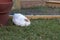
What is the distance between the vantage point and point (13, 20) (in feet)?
16.6

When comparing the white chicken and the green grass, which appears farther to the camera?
the white chicken

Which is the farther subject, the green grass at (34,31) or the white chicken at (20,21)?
the white chicken at (20,21)

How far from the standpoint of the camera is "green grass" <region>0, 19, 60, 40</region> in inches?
162

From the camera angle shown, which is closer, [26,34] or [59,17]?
A: [26,34]

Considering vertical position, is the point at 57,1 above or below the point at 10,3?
below

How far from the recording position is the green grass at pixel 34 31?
412cm

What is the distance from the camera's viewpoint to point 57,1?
7039 mm

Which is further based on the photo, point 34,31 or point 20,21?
point 20,21

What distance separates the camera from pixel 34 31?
4.48 m

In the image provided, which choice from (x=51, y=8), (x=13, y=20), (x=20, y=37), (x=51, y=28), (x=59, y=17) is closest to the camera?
(x=20, y=37)

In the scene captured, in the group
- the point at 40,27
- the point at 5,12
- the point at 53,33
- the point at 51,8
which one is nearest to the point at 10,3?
the point at 5,12

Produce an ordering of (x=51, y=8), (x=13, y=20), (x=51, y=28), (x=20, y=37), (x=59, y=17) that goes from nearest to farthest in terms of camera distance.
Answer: (x=20, y=37) → (x=51, y=28) → (x=13, y=20) → (x=59, y=17) → (x=51, y=8)

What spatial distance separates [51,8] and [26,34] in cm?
280

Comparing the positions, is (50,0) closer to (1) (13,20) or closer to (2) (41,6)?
(2) (41,6)
